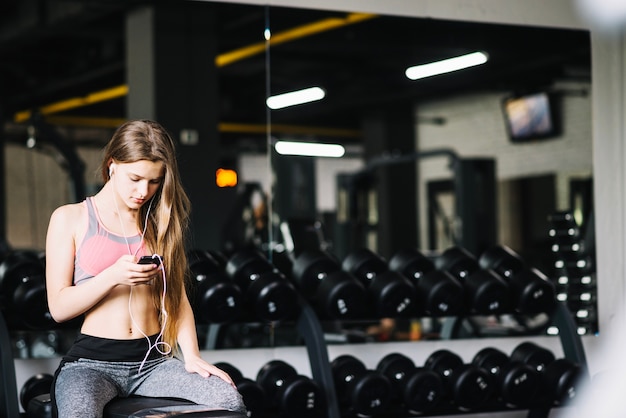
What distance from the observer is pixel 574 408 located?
12.3 ft

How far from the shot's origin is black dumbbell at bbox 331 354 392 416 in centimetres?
339

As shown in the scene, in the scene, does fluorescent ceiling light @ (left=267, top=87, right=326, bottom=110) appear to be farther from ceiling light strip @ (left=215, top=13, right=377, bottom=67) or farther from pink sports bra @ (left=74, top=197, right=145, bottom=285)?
pink sports bra @ (left=74, top=197, right=145, bottom=285)

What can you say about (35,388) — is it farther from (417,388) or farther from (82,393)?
(417,388)

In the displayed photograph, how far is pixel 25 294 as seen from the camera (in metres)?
3.05

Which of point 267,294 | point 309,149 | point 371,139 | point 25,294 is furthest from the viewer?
point 371,139

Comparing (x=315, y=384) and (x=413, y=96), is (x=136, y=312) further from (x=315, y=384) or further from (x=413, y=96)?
(x=413, y=96)

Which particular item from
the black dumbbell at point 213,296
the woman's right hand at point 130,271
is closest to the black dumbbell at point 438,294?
the black dumbbell at point 213,296

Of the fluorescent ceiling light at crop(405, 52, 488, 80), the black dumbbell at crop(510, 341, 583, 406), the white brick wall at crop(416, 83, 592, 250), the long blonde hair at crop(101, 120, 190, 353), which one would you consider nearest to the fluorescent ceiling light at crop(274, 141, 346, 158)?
the fluorescent ceiling light at crop(405, 52, 488, 80)

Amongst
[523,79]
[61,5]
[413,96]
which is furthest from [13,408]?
[413,96]

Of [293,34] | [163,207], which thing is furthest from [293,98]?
[163,207]

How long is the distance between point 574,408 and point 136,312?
230 centimetres

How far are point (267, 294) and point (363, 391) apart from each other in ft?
1.77

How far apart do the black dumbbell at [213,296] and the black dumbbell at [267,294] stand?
Result: 0.06 m

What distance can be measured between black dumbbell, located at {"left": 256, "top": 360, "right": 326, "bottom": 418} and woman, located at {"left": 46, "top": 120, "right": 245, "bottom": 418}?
1062mm
